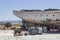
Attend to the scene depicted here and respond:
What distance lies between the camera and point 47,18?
87.0 feet

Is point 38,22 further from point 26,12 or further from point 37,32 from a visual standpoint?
point 37,32

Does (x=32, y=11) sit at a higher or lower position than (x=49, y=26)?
higher

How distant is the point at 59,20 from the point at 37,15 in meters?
3.16

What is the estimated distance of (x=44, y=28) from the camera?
1029 inches

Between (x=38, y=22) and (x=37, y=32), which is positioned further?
(x=38, y=22)

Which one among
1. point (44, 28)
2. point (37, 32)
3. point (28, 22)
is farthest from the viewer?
point (28, 22)

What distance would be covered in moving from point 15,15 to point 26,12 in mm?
1873

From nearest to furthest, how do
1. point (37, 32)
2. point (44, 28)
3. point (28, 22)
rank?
point (37, 32) < point (44, 28) < point (28, 22)

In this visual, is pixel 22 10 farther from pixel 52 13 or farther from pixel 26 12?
pixel 52 13

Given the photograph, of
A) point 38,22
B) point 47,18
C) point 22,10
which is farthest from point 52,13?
point 22,10

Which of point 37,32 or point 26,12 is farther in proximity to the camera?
point 26,12

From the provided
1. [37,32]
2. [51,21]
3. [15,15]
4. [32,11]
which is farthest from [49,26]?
[37,32]

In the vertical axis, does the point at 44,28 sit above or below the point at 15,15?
below

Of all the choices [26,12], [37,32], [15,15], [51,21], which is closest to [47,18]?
[51,21]
